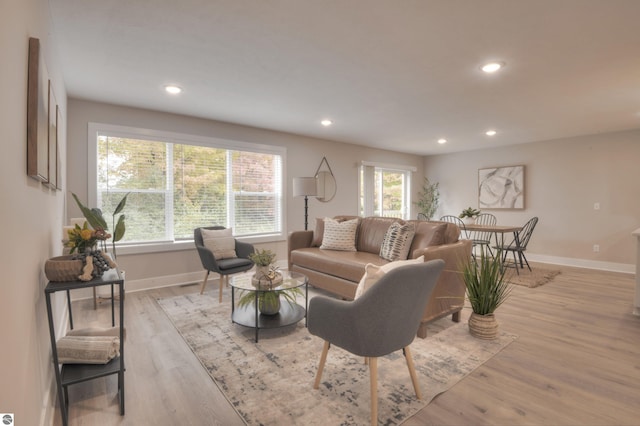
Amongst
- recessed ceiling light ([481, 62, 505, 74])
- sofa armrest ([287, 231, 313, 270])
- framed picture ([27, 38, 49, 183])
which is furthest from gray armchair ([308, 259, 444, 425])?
sofa armrest ([287, 231, 313, 270])

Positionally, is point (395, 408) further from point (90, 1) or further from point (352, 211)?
point (352, 211)

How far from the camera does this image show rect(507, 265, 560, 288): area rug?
4570 mm

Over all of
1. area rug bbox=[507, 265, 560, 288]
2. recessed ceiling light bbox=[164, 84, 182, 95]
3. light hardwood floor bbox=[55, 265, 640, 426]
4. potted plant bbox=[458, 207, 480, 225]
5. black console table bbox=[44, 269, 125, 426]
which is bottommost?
light hardwood floor bbox=[55, 265, 640, 426]

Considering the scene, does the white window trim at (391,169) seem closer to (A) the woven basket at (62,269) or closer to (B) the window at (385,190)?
(B) the window at (385,190)

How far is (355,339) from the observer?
5.55 feet

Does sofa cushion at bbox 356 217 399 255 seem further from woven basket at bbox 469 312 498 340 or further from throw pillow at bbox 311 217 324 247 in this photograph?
woven basket at bbox 469 312 498 340

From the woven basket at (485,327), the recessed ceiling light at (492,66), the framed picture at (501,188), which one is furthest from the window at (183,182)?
the framed picture at (501,188)

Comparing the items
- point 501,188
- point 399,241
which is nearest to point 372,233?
point 399,241

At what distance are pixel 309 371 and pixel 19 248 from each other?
176 centimetres

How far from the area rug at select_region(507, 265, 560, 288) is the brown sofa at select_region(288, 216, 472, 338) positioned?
199 centimetres

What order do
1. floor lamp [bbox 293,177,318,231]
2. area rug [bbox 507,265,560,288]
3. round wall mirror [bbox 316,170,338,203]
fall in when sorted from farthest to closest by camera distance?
1. round wall mirror [bbox 316,170,338,203]
2. floor lamp [bbox 293,177,318,231]
3. area rug [bbox 507,265,560,288]

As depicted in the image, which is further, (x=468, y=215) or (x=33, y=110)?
(x=468, y=215)

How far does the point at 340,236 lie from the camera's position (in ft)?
13.7

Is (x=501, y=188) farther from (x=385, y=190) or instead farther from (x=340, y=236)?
(x=340, y=236)
